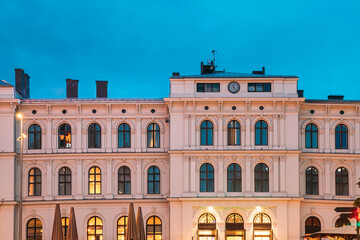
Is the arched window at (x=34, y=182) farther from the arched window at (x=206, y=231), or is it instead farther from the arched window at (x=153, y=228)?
the arched window at (x=206, y=231)

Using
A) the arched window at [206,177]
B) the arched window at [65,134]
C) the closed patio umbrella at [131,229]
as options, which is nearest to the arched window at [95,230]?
the closed patio umbrella at [131,229]

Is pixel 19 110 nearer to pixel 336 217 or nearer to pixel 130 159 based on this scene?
pixel 130 159

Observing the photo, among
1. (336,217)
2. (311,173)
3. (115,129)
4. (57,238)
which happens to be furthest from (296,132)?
(57,238)

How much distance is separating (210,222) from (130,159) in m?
7.83

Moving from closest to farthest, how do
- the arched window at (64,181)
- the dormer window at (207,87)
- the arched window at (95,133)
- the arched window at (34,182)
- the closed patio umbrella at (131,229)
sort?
the closed patio umbrella at (131,229)
the dormer window at (207,87)
the arched window at (34,182)
the arched window at (64,181)
the arched window at (95,133)

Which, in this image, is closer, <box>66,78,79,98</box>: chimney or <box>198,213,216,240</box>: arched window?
<box>198,213,216,240</box>: arched window

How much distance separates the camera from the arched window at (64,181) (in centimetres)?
4653

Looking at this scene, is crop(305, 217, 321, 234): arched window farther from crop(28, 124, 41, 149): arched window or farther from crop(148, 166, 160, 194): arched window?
crop(28, 124, 41, 149): arched window

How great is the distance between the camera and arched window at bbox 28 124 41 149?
153 feet

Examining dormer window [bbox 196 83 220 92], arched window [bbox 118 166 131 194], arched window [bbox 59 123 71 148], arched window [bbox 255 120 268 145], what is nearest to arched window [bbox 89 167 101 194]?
arched window [bbox 118 166 131 194]

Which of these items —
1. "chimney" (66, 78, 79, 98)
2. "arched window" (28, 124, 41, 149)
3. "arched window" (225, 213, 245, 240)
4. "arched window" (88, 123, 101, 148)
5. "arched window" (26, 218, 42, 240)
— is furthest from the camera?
"chimney" (66, 78, 79, 98)

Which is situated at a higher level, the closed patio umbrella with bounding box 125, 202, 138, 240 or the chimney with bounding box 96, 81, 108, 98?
the chimney with bounding box 96, 81, 108, 98

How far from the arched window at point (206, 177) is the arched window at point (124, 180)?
229 inches

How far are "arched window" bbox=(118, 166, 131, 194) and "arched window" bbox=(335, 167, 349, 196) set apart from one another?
52.5 feet
